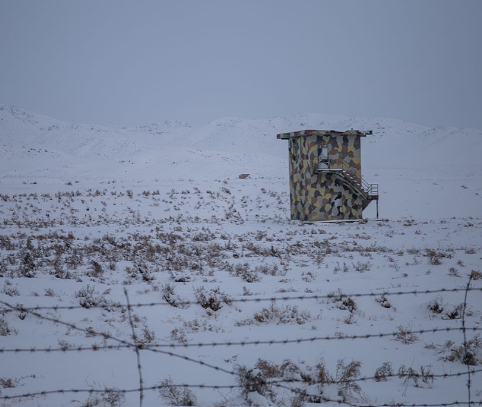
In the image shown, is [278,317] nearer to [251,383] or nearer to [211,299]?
[211,299]

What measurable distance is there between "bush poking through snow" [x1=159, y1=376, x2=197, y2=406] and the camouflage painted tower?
23.2 m

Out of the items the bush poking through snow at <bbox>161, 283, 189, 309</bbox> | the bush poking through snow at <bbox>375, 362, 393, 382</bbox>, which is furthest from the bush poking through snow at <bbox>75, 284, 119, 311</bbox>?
the bush poking through snow at <bbox>375, 362, 393, 382</bbox>

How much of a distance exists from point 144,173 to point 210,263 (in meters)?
51.6

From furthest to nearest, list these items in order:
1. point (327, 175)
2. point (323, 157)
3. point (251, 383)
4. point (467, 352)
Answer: point (327, 175) < point (323, 157) < point (467, 352) < point (251, 383)

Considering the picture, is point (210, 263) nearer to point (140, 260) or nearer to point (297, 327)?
point (140, 260)

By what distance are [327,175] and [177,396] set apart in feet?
79.0

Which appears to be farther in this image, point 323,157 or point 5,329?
point 323,157

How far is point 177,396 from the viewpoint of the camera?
6.00m

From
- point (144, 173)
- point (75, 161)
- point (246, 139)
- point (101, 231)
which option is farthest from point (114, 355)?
point (246, 139)

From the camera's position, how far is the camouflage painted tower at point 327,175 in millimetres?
28250

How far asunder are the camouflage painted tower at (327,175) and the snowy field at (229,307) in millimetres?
1649

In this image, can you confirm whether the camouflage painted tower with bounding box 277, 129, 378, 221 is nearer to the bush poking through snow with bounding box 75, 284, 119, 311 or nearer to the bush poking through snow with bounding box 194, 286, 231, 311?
the bush poking through snow with bounding box 194, 286, 231, 311

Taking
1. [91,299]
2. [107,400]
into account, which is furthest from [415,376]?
[91,299]

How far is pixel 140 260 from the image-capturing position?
15.9 metres
